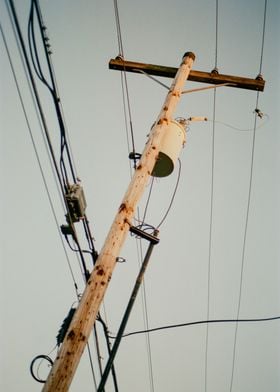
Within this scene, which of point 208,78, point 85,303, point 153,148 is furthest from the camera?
point 208,78

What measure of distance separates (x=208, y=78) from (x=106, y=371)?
498cm

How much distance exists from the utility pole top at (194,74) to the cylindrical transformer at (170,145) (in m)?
1.84

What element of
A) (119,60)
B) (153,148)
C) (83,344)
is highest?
(119,60)

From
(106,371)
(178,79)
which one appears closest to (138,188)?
(106,371)

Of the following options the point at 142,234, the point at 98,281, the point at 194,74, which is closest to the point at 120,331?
the point at 98,281

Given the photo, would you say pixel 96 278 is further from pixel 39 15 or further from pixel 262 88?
pixel 262 88

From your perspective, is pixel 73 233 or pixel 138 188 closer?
pixel 138 188

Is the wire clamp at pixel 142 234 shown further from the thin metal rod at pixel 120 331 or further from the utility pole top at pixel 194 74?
the utility pole top at pixel 194 74

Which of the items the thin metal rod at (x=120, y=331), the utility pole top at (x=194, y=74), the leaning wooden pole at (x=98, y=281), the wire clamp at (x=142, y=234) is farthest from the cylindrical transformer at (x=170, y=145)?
the utility pole top at (x=194, y=74)

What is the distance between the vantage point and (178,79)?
4.45m

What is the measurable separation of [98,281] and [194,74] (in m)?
4.46

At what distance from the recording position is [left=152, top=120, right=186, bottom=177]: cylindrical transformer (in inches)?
152

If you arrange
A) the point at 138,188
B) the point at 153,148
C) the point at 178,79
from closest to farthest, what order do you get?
the point at 138,188
the point at 153,148
the point at 178,79

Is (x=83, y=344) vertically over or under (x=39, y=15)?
under
